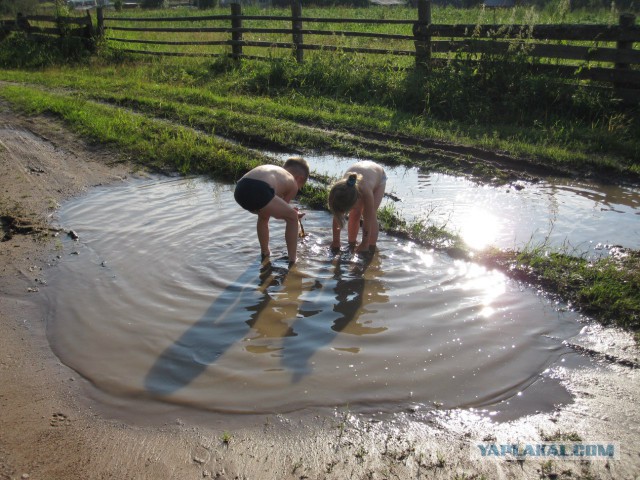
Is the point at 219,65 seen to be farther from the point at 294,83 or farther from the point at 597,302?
the point at 597,302

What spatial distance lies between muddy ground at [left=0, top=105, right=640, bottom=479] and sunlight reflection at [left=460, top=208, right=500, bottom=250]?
5.83 feet

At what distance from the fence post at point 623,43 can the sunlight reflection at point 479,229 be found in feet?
15.2

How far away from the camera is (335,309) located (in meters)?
5.05

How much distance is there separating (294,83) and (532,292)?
892 cm

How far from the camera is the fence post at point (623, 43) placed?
380 inches

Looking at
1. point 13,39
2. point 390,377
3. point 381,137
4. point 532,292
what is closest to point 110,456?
point 390,377

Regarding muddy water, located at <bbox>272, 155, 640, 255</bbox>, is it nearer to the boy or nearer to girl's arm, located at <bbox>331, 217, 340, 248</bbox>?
girl's arm, located at <bbox>331, 217, 340, 248</bbox>

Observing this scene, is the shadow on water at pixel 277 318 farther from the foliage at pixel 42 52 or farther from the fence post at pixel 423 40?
the foliage at pixel 42 52

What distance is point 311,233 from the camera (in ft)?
21.5

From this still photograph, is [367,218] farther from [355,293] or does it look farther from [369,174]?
[355,293]

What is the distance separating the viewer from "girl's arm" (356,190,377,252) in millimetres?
5840

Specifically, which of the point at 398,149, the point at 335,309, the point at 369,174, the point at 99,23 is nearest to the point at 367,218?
the point at 369,174

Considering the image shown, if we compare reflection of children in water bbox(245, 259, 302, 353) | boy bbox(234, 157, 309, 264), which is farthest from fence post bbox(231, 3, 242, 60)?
reflection of children in water bbox(245, 259, 302, 353)

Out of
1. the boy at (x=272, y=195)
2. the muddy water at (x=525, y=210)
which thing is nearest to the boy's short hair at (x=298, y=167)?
the boy at (x=272, y=195)
